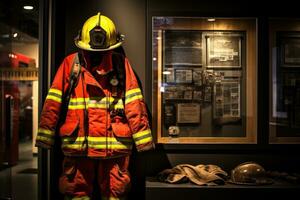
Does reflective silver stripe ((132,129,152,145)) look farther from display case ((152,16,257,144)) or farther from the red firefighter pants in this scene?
display case ((152,16,257,144))

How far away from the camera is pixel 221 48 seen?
148 inches

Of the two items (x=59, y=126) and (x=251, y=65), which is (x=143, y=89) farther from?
(x=251, y=65)

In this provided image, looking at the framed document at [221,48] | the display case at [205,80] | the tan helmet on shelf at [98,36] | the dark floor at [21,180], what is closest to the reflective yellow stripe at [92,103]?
the tan helmet on shelf at [98,36]

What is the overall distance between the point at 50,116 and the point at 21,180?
2697 millimetres

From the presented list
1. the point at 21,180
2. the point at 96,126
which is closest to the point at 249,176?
the point at 96,126

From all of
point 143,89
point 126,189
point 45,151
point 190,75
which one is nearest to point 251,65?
point 190,75

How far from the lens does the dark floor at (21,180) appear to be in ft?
11.6

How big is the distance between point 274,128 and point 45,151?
7.27 ft

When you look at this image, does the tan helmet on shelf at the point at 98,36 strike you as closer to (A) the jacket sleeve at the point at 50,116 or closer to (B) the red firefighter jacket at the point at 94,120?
(B) the red firefighter jacket at the point at 94,120

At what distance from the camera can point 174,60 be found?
12.2ft

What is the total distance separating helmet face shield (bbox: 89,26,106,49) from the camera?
312 cm

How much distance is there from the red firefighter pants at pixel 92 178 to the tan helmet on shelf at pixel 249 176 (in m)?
0.98

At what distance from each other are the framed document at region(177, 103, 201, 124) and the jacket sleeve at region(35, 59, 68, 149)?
1.22 metres

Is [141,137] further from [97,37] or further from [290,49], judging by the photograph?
[290,49]
